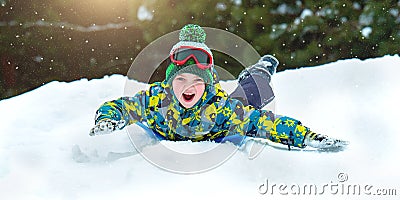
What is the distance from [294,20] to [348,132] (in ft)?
8.78

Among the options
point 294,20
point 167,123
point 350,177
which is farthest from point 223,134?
point 294,20

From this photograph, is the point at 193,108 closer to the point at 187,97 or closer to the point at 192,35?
the point at 187,97

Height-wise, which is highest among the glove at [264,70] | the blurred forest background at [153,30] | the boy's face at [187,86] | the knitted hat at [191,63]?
the blurred forest background at [153,30]

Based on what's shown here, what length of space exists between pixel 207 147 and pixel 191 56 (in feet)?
1.18

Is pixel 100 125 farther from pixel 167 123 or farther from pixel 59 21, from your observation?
pixel 59 21

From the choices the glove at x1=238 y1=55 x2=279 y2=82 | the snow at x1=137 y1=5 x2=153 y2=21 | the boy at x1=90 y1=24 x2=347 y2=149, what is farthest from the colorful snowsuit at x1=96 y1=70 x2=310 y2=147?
the snow at x1=137 y1=5 x2=153 y2=21

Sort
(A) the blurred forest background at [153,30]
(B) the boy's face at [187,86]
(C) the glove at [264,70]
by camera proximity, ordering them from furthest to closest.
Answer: (A) the blurred forest background at [153,30] < (C) the glove at [264,70] < (B) the boy's face at [187,86]

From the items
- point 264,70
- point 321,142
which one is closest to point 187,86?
point 321,142

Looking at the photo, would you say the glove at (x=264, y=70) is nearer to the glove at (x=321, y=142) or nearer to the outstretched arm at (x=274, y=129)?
the outstretched arm at (x=274, y=129)

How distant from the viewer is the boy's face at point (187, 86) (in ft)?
5.61

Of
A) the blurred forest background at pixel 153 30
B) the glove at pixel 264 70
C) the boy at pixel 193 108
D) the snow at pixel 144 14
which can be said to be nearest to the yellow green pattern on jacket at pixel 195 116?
the boy at pixel 193 108

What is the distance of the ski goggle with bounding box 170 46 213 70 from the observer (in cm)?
173

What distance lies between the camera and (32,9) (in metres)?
5.18

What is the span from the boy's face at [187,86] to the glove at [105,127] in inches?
11.1
